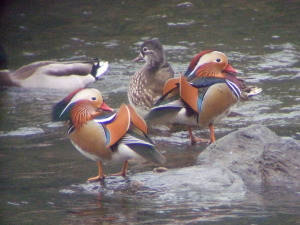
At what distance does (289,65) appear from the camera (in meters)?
10.1

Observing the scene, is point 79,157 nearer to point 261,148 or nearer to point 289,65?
point 261,148

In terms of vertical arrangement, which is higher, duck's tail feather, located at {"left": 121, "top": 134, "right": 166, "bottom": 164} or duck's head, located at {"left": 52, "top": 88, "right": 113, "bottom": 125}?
duck's head, located at {"left": 52, "top": 88, "right": 113, "bottom": 125}

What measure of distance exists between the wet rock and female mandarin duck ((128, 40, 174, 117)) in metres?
2.04

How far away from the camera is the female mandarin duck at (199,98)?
6406mm

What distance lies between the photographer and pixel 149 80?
8211 millimetres

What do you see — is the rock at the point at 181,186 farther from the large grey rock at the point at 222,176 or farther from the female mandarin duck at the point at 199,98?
the female mandarin duck at the point at 199,98

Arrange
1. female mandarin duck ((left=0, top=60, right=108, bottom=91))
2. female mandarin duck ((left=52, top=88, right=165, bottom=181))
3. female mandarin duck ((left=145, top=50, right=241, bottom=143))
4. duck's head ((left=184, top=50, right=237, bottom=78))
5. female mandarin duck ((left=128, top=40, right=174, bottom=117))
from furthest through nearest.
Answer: female mandarin duck ((left=0, top=60, right=108, bottom=91)) → female mandarin duck ((left=128, top=40, right=174, bottom=117)) → duck's head ((left=184, top=50, right=237, bottom=78)) → female mandarin duck ((left=145, top=50, right=241, bottom=143)) → female mandarin duck ((left=52, top=88, right=165, bottom=181))

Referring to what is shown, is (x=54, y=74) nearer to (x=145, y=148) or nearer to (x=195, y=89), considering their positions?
(x=195, y=89)

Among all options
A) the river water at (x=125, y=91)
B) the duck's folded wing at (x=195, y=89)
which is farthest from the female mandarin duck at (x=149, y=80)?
the duck's folded wing at (x=195, y=89)

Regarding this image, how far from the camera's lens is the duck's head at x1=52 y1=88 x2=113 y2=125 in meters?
5.63

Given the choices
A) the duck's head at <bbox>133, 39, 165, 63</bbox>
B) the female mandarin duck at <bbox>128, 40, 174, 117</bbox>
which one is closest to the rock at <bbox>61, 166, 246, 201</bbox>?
the female mandarin duck at <bbox>128, 40, 174, 117</bbox>

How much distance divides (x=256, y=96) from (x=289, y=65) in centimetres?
149

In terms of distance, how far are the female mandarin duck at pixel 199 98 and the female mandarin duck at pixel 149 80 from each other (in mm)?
1223

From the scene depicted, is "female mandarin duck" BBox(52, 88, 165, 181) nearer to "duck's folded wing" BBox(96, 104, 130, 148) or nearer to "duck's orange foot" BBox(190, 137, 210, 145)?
"duck's folded wing" BBox(96, 104, 130, 148)
